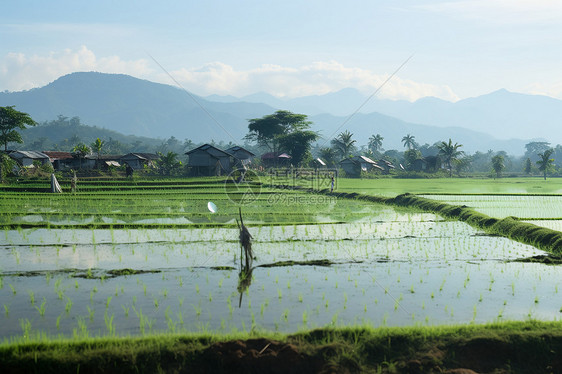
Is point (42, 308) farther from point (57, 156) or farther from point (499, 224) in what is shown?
Result: point (57, 156)

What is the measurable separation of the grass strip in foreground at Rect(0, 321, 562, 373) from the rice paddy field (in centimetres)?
44

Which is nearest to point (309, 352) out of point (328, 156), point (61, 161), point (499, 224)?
point (499, 224)

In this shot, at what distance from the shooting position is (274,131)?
59406mm

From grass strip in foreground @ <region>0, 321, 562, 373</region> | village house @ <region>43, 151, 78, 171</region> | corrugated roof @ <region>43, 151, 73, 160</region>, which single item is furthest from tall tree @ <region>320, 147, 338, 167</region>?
grass strip in foreground @ <region>0, 321, 562, 373</region>

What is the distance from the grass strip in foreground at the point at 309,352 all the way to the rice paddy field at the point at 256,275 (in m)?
0.44

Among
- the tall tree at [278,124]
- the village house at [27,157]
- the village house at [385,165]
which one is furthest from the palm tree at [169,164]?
the village house at [385,165]

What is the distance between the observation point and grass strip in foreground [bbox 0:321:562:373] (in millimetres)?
5008

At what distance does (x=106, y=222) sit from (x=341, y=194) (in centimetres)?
1362

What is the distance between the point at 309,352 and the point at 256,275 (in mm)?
3361

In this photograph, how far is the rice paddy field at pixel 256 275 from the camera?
6.29m

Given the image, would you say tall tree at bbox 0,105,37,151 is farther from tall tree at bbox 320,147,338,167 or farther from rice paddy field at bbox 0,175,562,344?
tall tree at bbox 320,147,338,167

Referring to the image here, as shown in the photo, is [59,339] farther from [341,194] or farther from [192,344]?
[341,194]
